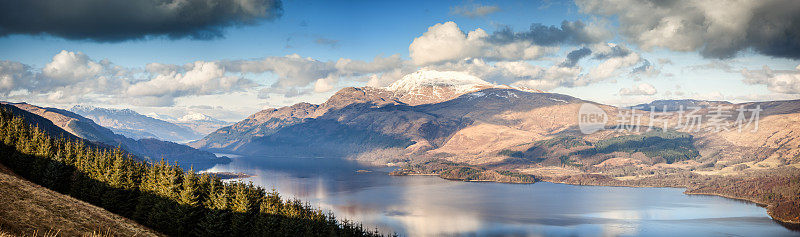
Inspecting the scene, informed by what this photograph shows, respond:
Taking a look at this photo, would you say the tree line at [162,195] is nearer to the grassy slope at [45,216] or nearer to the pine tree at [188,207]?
the pine tree at [188,207]

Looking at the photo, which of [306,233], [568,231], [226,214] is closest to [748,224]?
[568,231]

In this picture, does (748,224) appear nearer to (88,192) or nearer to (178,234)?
(178,234)

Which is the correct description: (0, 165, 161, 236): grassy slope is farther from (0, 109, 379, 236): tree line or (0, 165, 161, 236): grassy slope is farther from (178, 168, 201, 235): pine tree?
(0, 109, 379, 236): tree line


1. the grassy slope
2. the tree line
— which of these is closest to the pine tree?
the tree line

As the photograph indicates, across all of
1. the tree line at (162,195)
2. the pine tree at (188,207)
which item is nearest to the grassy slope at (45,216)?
the pine tree at (188,207)

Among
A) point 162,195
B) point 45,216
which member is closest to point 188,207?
point 162,195
